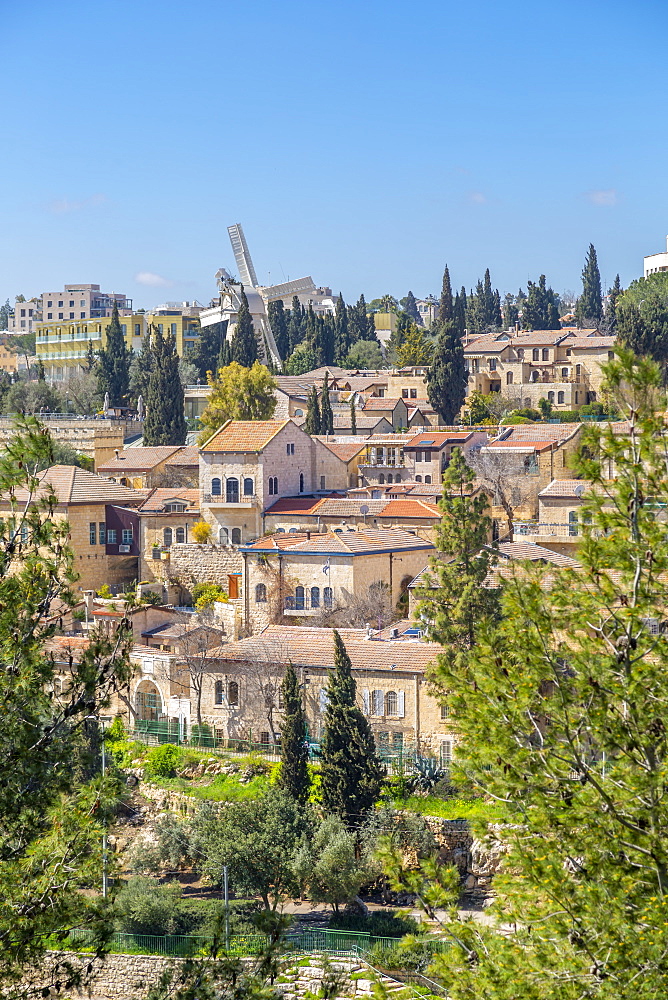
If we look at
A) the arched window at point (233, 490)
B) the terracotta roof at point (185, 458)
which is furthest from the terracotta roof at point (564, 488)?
the terracotta roof at point (185, 458)

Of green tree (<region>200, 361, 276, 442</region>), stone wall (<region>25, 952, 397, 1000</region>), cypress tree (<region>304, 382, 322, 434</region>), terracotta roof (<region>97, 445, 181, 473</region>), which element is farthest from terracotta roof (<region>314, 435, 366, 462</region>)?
stone wall (<region>25, 952, 397, 1000</region>)

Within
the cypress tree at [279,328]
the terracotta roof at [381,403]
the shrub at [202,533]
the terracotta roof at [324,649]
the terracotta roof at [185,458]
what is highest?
the cypress tree at [279,328]

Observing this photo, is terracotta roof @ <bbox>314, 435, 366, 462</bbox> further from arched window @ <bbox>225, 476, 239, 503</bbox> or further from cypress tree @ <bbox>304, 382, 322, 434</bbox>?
arched window @ <bbox>225, 476, 239, 503</bbox>

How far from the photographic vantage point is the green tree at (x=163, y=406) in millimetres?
67062

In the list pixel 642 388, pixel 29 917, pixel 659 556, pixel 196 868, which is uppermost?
pixel 642 388

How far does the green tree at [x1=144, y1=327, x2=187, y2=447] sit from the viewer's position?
67.1 m

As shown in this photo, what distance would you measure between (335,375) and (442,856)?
58.0m

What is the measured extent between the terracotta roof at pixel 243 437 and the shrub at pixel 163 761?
601 inches

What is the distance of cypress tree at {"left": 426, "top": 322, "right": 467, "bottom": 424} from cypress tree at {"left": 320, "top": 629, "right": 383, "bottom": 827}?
1547 inches

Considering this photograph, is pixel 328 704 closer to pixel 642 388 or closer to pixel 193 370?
pixel 642 388

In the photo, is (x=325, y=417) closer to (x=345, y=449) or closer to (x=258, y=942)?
(x=345, y=449)

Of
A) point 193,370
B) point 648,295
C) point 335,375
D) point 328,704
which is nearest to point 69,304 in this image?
point 193,370

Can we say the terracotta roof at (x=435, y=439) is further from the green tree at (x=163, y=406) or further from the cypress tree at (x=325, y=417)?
the green tree at (x=163, y=406)

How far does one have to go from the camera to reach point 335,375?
86.8 m
